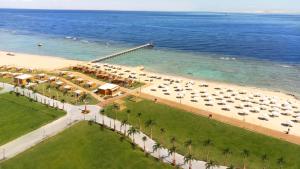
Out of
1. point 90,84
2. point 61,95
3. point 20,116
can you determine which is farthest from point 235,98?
Result: point 20,116

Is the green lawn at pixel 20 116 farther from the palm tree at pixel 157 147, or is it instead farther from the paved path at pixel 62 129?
the palm tree at pixel 157 147

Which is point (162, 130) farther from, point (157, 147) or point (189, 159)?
point (189, 159)

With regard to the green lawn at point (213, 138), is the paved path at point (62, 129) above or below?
below

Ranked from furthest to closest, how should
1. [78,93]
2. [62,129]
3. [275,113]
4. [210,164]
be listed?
[78,93] → [275,113] → [62,129] → [210,164]

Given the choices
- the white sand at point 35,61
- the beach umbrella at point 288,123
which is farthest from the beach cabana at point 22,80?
the beach umbrella at point 288,123

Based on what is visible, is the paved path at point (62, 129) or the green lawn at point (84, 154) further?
the paved path at point (62, 129)

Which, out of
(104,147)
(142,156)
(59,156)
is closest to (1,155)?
(59,156)

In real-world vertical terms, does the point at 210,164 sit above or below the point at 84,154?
above
